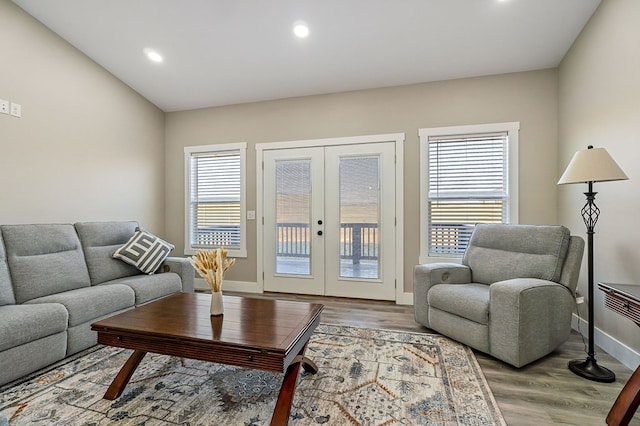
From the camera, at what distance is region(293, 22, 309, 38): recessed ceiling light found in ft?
9.64

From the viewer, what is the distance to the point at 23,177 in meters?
2.93

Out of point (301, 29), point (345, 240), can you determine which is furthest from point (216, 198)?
point (301, 29)

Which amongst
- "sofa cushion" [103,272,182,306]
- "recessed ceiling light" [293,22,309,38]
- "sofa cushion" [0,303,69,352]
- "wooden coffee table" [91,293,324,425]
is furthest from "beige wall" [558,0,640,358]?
"sofa cushion" [0,303,69,352]

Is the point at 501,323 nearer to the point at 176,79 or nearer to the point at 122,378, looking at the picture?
the point at 122,378

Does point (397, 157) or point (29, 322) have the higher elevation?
point (397, 157)

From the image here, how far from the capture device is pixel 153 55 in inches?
138

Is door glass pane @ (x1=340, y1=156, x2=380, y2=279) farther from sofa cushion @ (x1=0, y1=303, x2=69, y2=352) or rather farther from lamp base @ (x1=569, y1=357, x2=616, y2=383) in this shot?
sofa cushion @ (x1=0, y1=303, x2=69, y2=352)

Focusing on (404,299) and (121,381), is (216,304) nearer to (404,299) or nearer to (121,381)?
(121,381)

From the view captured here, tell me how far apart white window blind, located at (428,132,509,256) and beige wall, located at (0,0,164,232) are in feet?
13.0

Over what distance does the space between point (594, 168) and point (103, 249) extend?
174 inches

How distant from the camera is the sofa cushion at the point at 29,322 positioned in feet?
6.29

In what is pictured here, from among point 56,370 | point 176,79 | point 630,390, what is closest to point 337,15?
point 176,79

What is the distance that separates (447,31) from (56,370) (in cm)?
430

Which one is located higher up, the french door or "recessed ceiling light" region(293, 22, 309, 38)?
"recessed ceiling light" region(293, 22, 309, 38)
